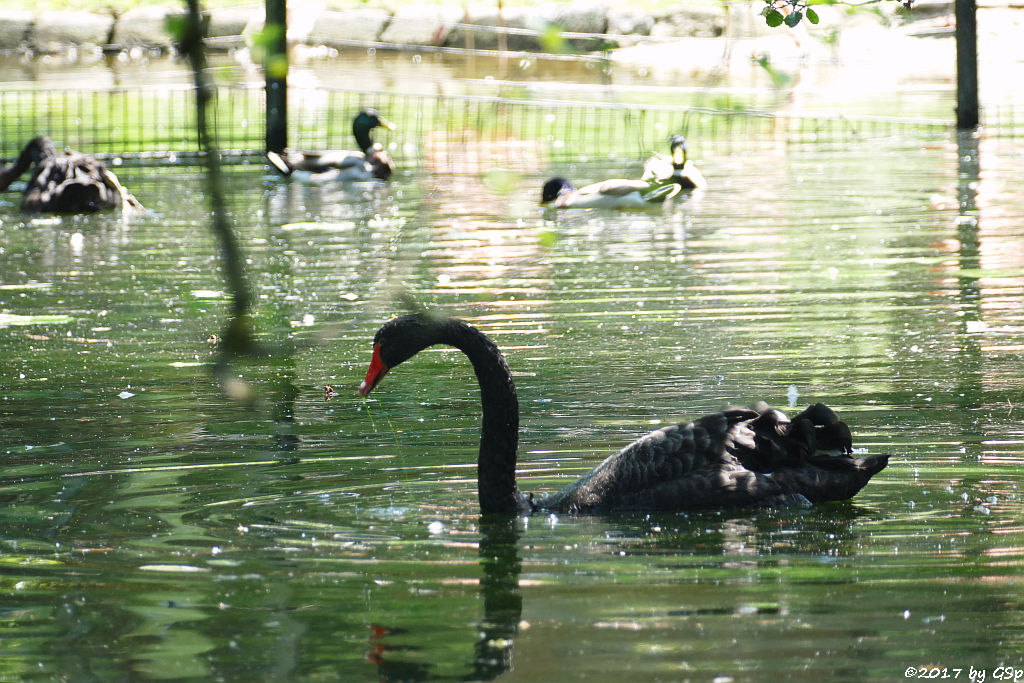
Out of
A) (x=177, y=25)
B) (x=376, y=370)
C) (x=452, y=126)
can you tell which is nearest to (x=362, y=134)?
(x=452, y=126)

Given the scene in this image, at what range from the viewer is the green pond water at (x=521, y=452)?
455 cm

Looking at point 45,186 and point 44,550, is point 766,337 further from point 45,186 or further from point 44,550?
point 45,186

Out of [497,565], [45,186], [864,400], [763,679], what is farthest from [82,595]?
[45,186]

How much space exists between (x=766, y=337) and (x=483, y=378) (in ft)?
11.8

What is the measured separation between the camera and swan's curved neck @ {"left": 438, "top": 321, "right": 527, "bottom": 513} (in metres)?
5.84

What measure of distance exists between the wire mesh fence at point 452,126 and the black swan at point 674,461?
487 inches

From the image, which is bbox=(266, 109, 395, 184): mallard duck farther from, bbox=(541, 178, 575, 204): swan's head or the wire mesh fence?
bbox=(541, 178, 575, 204): swan's head

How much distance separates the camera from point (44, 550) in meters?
5.52

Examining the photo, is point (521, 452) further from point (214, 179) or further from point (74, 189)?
point (74, 189)

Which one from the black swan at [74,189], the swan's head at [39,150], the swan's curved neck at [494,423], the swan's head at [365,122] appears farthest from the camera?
the swan's head at [365,122]

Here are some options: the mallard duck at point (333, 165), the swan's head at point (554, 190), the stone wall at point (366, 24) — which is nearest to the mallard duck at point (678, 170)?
the swan's head at point (554, 190)

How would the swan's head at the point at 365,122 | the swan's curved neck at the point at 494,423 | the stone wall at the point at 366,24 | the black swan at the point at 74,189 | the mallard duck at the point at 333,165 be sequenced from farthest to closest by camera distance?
the stone wall at the point at 366,24, the swan's head at the point at 365,122, the mallard duck at the point at 333,165, the black swan at the point at 74,189, the swan's curved neck at the point at 494,423

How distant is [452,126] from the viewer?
19.3 metres

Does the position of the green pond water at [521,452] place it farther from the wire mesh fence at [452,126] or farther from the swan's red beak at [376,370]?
the wire mesh fence at [452,126]
